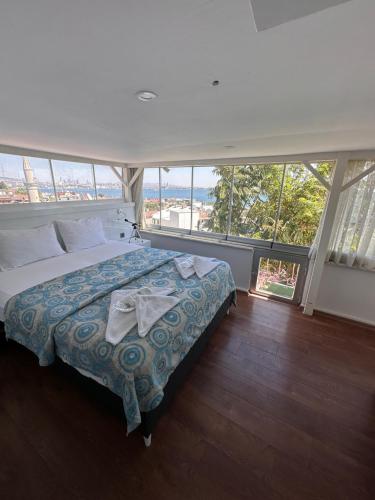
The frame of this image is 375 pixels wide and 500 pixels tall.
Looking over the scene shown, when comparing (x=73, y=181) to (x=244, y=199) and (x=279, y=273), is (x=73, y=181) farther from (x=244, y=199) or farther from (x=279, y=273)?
(x=279, y=273)

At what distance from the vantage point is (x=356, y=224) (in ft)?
7.81

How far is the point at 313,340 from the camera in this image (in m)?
2.24

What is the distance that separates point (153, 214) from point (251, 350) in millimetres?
3255

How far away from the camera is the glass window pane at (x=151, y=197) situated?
4.00 metres

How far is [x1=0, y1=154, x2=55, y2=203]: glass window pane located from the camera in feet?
7.86

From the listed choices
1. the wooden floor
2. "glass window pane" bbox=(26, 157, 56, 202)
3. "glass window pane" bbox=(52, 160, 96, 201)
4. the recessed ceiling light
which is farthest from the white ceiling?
the wooden floor

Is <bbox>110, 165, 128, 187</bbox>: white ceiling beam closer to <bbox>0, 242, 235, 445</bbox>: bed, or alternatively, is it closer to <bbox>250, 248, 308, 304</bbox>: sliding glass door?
<bbox>0, 242, 235, 445</bbox>: bed

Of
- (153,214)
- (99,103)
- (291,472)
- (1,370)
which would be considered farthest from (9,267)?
(291,472)

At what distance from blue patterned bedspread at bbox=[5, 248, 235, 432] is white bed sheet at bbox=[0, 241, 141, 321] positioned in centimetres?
13

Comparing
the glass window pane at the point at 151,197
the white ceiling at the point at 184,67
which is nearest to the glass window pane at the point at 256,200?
the white ceiling at the point at 184,67

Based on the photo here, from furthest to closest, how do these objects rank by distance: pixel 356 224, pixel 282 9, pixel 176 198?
pixel 176 198, pixel 356 224, pixel 282 9

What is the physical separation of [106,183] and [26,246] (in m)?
1.90

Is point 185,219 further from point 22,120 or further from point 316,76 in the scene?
point 316,76

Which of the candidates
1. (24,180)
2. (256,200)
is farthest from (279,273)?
(24,180)
